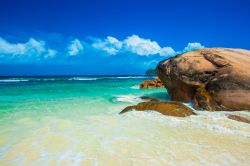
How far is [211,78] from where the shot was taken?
828 cm

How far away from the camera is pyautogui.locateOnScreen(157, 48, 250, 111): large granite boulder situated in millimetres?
7457

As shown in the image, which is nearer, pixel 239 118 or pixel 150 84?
pixel 239 118

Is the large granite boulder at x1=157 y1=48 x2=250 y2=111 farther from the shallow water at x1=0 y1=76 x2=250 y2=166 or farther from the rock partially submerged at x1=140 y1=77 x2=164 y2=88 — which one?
the rock partially submerged at x1=140 y1=77 x2=164 y2=88

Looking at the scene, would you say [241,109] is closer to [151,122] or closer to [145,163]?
[151,122]

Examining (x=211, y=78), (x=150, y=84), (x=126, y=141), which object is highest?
(x=211, y=78)

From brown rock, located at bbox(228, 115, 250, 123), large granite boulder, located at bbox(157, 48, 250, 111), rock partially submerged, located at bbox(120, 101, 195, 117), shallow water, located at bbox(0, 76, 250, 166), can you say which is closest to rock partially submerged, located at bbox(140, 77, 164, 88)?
large granite boulder, located at bbox(157, 48, 250, 111)

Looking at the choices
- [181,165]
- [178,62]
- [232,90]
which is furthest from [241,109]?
[181,165]

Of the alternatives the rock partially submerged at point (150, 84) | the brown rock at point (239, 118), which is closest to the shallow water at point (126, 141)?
the brown rock at point (239, 118)

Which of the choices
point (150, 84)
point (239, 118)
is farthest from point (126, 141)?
point (150, 84)

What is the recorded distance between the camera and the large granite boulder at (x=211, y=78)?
7.46 m

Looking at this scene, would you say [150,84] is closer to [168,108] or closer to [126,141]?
[168,108]

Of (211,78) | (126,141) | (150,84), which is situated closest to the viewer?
(126,141)

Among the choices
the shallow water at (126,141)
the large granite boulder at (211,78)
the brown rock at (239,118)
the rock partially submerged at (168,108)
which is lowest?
the shallow water at (126,141)

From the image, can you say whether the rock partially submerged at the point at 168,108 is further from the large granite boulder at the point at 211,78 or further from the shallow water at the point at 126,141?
the large granite boulder at the point at 211,78
